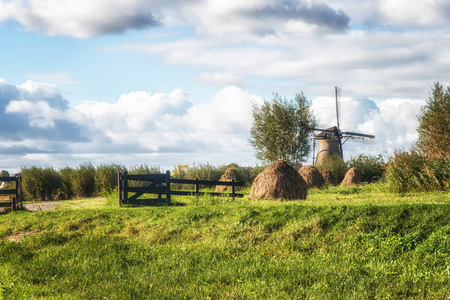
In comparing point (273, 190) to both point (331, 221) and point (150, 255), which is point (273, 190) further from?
point (150, 255)

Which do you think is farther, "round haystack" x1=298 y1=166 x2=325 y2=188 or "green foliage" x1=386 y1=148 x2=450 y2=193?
"round haystack" x1=298 y1=166 x2=325 y2=188

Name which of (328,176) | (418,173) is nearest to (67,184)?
(328,176)

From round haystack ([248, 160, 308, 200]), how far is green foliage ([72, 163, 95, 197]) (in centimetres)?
1669

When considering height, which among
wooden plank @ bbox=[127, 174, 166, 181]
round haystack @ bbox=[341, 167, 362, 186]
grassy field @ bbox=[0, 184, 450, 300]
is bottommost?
grassy field @ bbox=[0, 184, 450, 300]

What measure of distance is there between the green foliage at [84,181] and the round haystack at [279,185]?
16.7m

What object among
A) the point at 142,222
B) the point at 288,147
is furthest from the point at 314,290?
the point at 288,147

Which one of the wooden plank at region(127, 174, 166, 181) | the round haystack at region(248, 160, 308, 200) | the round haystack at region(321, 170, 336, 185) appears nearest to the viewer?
the round haystack at region(248, 160, 308, 200)

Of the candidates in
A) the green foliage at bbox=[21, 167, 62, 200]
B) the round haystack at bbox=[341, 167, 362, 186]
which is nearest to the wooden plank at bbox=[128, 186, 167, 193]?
the green foliage at bbox=[21, 167, 62, 200]

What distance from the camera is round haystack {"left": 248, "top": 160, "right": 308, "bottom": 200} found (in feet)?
54.9

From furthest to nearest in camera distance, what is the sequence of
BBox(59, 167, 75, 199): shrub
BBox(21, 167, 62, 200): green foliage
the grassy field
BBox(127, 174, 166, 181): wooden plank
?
1. BBox(59, 167, 75, 199): shrub
2. BBox(21, 167, 62, 200): green foliage
3. BBox(127, 174, 166, 181): wooden plank
4. the grassy field

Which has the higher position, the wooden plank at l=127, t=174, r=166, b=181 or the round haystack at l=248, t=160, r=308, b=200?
the wooden plank at l=127, t=174, r=166, b=181

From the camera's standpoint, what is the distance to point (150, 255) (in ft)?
29.2

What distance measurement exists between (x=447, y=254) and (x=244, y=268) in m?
3.74

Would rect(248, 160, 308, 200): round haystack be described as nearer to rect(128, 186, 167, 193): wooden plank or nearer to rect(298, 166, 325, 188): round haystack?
rect(128, 186, 167, 193): wooden plank
